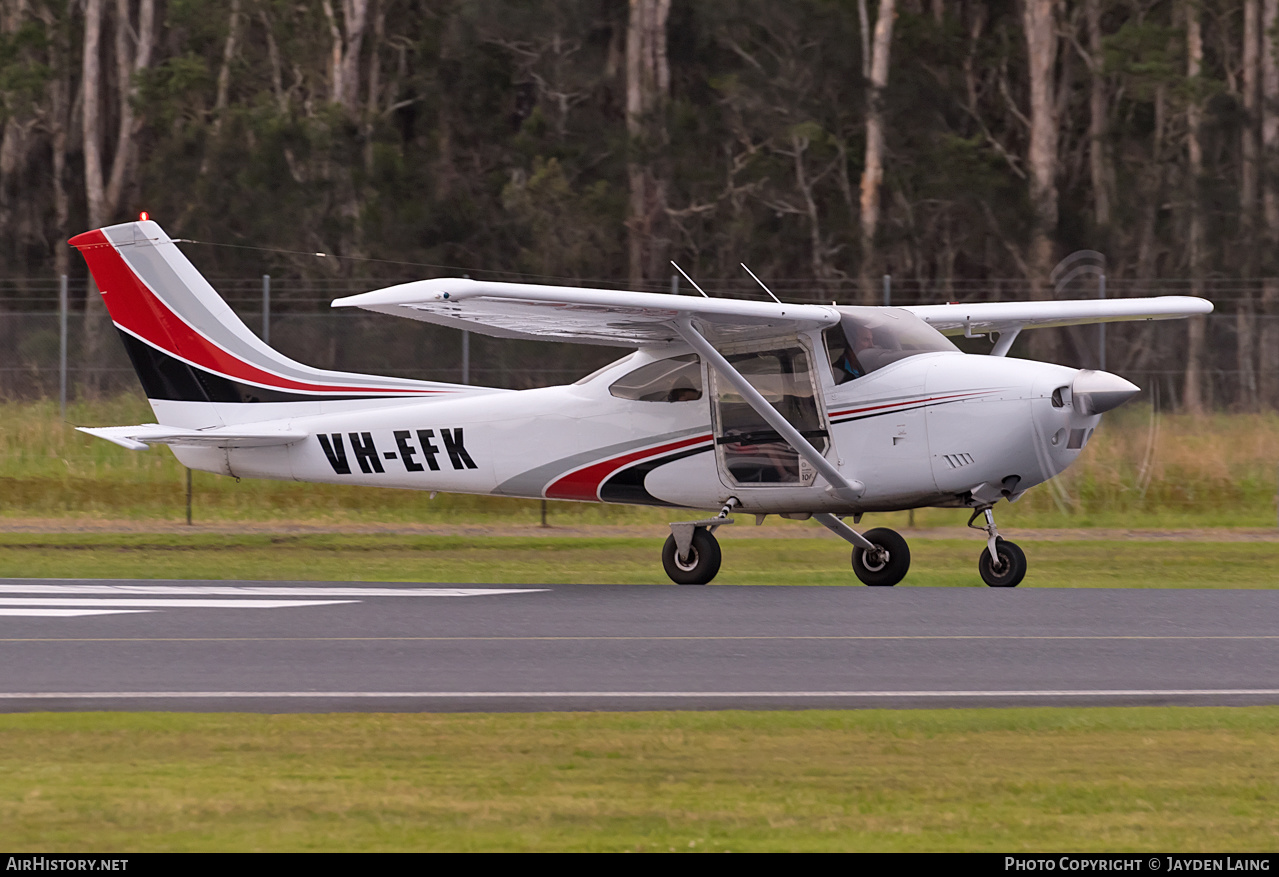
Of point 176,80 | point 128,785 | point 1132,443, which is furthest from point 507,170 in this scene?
point 128,785

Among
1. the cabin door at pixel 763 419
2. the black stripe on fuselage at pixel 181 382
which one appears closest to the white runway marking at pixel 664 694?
the cabin door at pixel 763 419

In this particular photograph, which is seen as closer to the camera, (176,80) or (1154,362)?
(1154,362)

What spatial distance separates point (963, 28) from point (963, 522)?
869 inches

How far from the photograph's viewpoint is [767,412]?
1495cm

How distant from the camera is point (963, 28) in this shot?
4231 centimetres

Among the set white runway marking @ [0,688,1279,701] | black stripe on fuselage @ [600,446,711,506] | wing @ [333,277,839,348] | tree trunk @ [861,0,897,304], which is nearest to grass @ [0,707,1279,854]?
white runway marking @ [0,688,1279,701]

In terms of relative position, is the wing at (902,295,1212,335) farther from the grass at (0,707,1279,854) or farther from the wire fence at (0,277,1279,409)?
the wire fence at (0,277,1279,409)

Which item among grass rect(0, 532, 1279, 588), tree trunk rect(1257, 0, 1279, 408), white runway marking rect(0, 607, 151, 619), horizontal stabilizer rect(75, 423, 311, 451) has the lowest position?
grass rect(0, 532, 1279, 588)

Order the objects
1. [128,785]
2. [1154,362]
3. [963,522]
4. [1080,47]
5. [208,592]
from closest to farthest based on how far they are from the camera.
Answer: [128,785] → [208,592] → [963,522] → [1154,362] → [1080,47]

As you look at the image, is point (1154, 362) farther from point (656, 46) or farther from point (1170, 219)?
point (656, 46)

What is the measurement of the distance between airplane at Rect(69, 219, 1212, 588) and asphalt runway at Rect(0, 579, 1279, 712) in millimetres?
956

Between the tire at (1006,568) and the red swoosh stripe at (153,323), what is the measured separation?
5.62 metres

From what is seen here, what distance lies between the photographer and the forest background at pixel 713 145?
37500mm

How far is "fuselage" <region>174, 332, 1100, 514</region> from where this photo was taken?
48.0 feet
